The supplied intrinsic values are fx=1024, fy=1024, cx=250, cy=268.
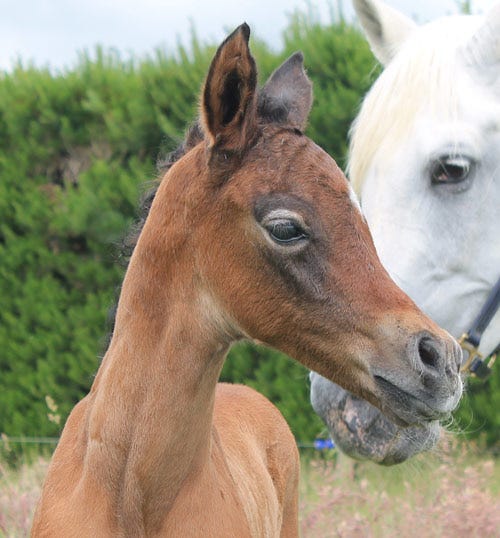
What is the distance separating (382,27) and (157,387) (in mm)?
2158

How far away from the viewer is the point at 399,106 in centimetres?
359

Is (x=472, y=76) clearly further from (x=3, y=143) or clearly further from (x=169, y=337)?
(x=3, y=143)

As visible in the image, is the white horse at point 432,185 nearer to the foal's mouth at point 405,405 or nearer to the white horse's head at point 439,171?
the white horse's head at point 439,171

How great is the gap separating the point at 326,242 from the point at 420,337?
0.32m

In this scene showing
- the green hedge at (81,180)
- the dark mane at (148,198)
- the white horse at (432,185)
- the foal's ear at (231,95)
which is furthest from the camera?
the green hedge at (81,180)

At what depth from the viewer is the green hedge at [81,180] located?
6.82m

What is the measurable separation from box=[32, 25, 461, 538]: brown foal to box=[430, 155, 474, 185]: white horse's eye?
73 centimetres

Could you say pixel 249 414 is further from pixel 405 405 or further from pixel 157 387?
pixel 405 405

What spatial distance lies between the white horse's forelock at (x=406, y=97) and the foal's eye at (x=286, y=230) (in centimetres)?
111

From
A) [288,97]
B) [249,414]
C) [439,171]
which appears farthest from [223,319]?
[439,171]

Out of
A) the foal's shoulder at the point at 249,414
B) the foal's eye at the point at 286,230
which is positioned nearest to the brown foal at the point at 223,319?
the foal's eye at the point at 286,230

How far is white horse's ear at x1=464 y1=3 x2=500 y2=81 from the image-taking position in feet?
11.9

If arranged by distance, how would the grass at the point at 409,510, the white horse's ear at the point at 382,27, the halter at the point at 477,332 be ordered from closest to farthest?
the halter at the point at 477,332 → the grass at the point at 409,510 → the white horse's ear at the point at 382,27

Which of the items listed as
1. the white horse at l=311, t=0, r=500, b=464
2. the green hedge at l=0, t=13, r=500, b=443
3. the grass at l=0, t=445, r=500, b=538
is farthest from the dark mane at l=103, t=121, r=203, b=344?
the green hedge at l=0, t=13, r=500, b=443
